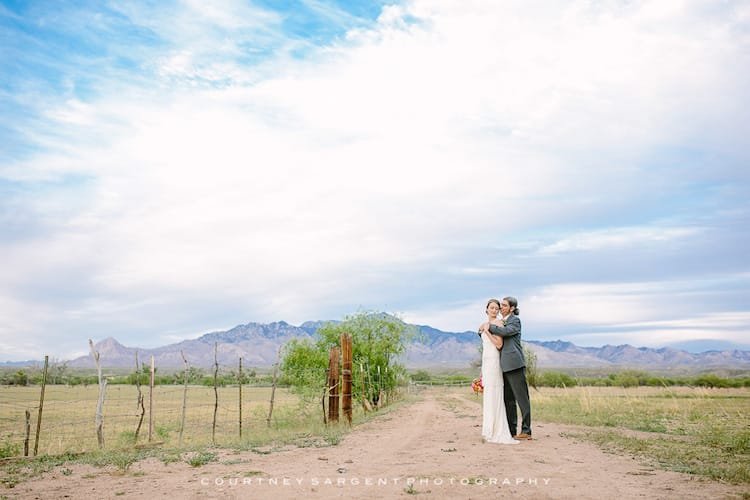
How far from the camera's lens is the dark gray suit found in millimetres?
10234

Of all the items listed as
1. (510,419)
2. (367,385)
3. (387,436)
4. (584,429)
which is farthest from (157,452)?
(367,385)

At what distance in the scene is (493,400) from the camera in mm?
10273

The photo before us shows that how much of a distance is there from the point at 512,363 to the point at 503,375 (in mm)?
369

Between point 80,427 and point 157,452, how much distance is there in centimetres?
1811

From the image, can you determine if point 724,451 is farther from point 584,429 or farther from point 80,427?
point 80,427

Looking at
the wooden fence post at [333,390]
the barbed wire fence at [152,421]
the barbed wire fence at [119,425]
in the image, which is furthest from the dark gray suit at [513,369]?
the barbed wire fence at [119,425]

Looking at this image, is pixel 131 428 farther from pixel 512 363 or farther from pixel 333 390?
pixel 512 363

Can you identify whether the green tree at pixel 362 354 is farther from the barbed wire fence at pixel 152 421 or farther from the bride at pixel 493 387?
the bride at pixel 493 387

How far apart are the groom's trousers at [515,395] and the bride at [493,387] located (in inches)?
5.6

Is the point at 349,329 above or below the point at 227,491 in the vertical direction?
above

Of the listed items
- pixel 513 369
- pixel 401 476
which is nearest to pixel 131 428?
pixel 513 369

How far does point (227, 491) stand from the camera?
23.5 feet

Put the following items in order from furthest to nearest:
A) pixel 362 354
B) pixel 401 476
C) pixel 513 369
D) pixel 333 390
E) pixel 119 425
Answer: pixel 119 425
pixel 362 354
pixel 333 390
pixel 513 369
pixel 401 476

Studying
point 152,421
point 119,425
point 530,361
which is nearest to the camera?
point 152,421
